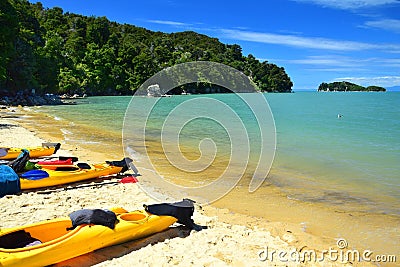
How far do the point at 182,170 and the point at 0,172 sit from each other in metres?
5.36

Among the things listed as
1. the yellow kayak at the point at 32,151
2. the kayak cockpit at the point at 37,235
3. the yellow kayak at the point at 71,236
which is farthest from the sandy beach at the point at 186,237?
the yellow kayak at the point at 32,151

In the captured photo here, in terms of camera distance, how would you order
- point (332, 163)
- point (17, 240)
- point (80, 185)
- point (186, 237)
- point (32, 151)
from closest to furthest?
point (17, 240) < point (186, 237) < point (80, 185) < point (32, 151) < point (332, 163)

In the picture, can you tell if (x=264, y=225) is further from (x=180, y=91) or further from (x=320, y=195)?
(x=180, y=91)

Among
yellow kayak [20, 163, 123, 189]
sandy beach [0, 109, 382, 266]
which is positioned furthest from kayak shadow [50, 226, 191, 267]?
yellow kayak [20, 163, 123, 189]

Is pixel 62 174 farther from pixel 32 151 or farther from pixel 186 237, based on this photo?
pixel 186 237

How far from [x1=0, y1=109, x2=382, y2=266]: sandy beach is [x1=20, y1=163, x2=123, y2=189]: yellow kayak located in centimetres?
20

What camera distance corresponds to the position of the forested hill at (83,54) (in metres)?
40.2

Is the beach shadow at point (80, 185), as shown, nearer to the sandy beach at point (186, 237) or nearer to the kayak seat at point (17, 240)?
the sandy beach at point (186, 237)

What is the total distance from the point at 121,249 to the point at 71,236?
0.85 m

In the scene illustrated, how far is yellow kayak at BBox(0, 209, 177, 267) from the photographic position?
4.25 metres

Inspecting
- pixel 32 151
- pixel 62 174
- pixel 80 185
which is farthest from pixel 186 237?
pixel 32 151

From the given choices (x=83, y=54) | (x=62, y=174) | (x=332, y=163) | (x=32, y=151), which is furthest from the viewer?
(x=83, y=54)

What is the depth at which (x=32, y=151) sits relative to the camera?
36.0 ft

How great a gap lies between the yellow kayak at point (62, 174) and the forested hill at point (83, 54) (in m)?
21.3
